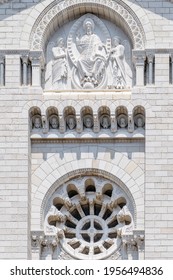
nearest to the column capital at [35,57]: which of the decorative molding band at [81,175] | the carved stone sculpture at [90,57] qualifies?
the carved stone sculpture at [90,57]

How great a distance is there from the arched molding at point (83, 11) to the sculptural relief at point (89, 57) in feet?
0.57

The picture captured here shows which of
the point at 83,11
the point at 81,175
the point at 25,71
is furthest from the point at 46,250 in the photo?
the point at 83,11

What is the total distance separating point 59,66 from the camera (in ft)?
131

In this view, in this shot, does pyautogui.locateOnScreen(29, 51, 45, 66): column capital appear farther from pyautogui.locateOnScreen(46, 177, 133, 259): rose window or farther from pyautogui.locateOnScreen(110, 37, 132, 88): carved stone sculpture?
pyautogui.locateOnScreen(46, 177, 133, 259): rose window

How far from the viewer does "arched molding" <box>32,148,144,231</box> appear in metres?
39.2

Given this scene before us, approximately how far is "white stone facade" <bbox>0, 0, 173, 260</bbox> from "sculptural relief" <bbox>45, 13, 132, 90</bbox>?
0.02 meters

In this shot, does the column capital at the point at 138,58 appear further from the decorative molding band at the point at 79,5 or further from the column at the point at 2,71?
the column at the point at 2,71

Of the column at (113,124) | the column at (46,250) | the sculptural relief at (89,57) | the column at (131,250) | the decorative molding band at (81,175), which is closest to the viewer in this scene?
the column at (131,250)

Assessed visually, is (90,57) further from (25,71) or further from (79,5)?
(25,71)

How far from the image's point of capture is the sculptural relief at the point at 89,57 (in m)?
39.9

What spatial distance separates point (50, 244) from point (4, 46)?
3.57 meters

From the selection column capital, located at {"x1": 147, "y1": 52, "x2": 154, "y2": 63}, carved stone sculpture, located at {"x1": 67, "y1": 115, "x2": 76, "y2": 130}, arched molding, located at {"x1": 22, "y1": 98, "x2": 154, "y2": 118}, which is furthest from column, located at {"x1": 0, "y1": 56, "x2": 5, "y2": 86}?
column capital, located at {"x1": 147, "y1": 52, "x2": 154, "y2": 63}

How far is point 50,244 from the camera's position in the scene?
1544 inches
